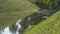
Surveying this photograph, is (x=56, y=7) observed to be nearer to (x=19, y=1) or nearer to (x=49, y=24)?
(x=49, y=24)

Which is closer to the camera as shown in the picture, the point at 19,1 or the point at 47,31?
the point at 47,31

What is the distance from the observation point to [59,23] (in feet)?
50.1

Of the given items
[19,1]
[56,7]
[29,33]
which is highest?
[29,33]

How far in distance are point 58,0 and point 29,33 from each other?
1516 centimetres

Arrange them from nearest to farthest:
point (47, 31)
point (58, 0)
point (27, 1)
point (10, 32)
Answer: point (47, 31)
point (10, 32)
point (58, 0)
point (27, 1)

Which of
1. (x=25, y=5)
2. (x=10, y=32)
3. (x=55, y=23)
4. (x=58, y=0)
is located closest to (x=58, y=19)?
(x=55, y=23)

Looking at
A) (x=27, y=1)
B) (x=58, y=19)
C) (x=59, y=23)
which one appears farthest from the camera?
(x=27, y=1)

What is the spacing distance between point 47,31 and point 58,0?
15623 millimetres

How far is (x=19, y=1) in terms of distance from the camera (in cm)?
4797

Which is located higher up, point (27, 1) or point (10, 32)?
point (10, 32)

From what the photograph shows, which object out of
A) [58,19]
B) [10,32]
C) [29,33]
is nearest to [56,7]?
[10,32]

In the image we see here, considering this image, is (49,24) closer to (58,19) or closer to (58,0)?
(58,19)

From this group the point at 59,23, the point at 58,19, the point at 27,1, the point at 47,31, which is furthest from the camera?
the point at 27,1

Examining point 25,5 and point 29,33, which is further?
point 25,5
